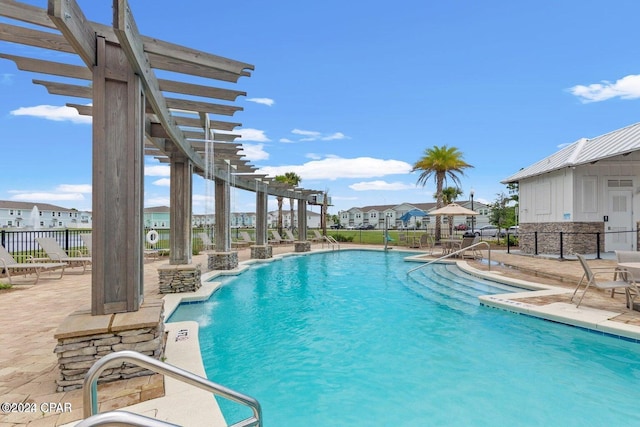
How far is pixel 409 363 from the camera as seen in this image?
442cm

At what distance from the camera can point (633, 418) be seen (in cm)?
316

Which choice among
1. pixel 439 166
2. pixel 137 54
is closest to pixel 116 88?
pixel 137 54

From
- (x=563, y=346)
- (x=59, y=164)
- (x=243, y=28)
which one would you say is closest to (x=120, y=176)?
(x=563, y=346)

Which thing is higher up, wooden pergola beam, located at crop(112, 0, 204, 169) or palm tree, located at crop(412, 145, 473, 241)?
palm tree, located at crop(412, 145, 473, 241)

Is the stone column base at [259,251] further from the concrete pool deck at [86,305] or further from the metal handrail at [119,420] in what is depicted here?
the metal handrail at [119,420]

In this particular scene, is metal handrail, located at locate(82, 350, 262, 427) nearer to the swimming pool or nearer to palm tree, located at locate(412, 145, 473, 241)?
the swimming pool

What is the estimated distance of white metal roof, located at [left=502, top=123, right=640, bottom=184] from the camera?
11125 millimetres

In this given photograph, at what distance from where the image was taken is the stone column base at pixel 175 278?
7438mm

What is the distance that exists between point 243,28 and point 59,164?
21.2 metres

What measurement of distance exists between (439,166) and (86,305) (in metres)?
20.6

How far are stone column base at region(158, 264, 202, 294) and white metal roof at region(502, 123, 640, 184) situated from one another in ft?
44.5

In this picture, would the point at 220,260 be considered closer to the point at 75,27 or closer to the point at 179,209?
the point at 179,209

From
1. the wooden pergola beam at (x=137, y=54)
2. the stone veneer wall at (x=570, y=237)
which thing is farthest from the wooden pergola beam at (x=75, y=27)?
the stone veneer wall at (x=570, y=237)

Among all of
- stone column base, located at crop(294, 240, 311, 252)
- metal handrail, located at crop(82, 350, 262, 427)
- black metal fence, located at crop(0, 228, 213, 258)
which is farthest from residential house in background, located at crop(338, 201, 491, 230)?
metal handrail, located at crop(82, 350, 262, 427)
